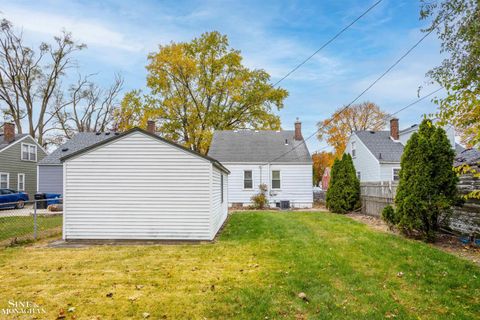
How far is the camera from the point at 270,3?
1250 cm

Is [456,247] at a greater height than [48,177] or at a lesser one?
lesser

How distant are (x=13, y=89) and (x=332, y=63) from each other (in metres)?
31.0

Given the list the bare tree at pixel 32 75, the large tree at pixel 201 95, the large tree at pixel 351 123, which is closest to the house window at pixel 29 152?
the bare tree at pixel 32 75

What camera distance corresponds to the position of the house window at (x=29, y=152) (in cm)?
2548

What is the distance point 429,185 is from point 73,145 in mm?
25340

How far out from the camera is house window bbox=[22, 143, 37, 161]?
25.5 meters

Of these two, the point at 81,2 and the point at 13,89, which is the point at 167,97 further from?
the point at 81,2

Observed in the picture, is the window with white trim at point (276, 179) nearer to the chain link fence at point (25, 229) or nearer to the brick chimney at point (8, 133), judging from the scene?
the chain link fence at point (25, 229)

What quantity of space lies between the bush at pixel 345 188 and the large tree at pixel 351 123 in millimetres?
21301

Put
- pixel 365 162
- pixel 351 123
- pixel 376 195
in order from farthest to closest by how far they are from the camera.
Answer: pixel 351 123 → pixel 365 162 → pixel 376 195

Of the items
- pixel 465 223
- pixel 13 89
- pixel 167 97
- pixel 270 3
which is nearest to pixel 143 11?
pixel 270 3

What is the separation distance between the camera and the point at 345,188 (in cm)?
1634

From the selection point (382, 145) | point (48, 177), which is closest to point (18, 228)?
point (48, 177)

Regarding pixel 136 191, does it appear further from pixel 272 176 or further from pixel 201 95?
pixel 201 95
